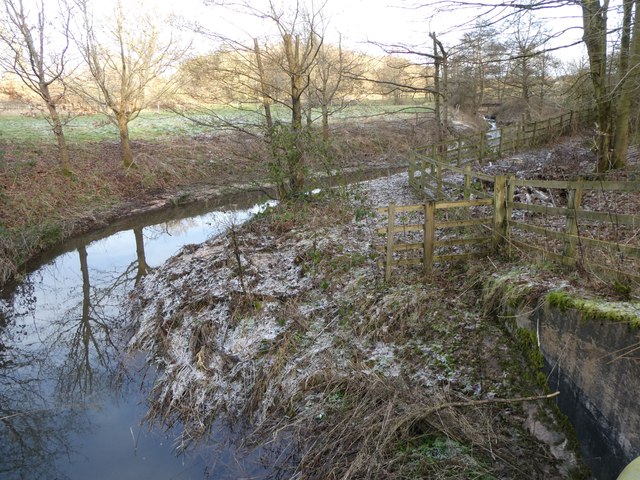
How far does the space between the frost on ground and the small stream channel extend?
1.27 feet

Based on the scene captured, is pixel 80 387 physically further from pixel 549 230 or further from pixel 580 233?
pixel 580 233

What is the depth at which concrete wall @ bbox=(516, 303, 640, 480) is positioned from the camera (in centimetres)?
379

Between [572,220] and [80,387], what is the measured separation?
793 cm

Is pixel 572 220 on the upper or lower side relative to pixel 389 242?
upper

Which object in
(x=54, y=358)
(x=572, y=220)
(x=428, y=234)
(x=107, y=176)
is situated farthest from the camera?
(x=107, y=176)

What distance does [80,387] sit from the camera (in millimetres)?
7270

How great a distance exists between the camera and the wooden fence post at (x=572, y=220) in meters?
5.34

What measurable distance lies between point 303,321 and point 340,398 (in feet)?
6.53

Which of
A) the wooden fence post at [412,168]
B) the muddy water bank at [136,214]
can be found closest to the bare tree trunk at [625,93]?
the wooden fence post at [412,168]

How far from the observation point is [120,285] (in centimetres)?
1153

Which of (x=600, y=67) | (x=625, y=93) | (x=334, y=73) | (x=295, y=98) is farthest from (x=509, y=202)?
(x=334, y=73)

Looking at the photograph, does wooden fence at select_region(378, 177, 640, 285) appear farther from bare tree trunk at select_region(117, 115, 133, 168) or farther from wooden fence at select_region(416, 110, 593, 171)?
bare tree trunk at select_region(117, 115, 133, 168)

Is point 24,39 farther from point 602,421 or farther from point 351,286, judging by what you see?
point 602,421

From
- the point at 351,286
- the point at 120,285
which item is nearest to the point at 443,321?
the point at 351,286
